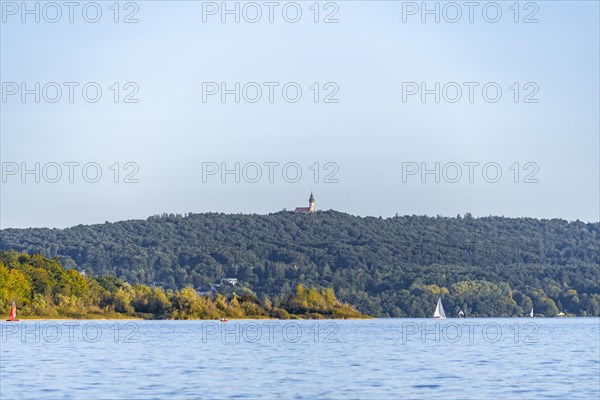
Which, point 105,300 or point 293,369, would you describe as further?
point 105,300

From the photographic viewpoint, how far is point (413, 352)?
79625 millimetres

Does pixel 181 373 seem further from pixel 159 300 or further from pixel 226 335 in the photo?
pixel 159 300

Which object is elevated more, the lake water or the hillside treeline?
A: the hillside treeline

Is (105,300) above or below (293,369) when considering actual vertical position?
above

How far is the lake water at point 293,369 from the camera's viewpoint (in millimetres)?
49344

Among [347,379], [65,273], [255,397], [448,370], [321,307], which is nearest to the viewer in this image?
[255,397]

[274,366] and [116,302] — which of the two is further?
[116,302]

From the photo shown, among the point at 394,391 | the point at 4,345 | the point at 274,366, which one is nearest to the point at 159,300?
the point at 4,345

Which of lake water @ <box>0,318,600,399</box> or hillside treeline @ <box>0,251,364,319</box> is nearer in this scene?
lake water @ <box>0,318,600,399</box>

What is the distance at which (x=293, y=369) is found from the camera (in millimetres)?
62344

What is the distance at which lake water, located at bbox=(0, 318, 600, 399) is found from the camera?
162 feet

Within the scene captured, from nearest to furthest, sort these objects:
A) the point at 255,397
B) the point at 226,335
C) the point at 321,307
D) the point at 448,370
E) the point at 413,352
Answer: the point at 255,397 → the point at 448,370 → the point at 413,352 → the point at 226,335 → the point at 321,307

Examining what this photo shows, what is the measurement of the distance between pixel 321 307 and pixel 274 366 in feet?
411

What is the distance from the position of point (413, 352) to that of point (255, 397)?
33650mm
